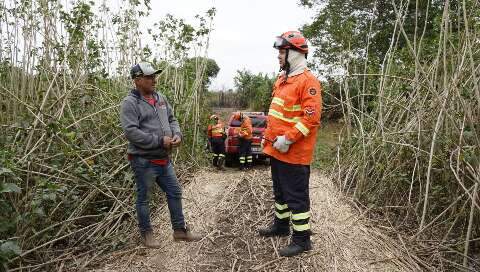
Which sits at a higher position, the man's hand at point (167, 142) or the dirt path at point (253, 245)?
the man's hand at point (167, 142)

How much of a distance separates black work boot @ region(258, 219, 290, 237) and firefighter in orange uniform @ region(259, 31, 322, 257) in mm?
→ 277

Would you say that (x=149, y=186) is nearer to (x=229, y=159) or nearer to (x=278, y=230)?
(x=278, y=230)

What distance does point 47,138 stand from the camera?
136 inches

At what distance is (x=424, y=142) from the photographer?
4.28 meters

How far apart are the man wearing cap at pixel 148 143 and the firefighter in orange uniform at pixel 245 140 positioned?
6132 mm

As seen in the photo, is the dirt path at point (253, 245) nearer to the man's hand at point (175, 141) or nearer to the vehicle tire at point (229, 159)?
the man's hand at point (175, 141)

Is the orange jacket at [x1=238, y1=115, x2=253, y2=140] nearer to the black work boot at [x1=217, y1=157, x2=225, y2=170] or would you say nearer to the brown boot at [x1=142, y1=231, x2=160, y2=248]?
the black work boot at [x1=217, y1=157, x2=225, y2=170]

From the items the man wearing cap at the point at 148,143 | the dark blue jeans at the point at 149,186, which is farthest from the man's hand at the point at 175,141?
the dark blue jeans at the point at 149,186

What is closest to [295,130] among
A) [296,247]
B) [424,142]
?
[296,247]

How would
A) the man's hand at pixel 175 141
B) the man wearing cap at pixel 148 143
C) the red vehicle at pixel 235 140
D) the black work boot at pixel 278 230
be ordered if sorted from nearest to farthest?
the man wearing cap at pixel 148 143
the man's hand at pixel 175 141
the black work boot at pixel 278 230
the red vehicle at pixel 235 140

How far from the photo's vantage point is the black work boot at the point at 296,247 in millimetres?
3234

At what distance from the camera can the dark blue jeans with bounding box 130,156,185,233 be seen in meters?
3.47

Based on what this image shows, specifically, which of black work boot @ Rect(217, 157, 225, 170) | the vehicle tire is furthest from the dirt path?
the vehicle tire

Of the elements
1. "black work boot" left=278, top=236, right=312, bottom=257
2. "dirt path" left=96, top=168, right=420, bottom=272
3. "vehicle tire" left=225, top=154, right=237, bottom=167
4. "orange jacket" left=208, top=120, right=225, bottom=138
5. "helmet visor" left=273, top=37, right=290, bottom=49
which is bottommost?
"vehicle tire" left=225, top=154, right=237, bottom=167
